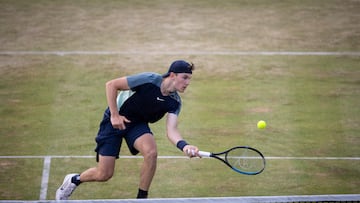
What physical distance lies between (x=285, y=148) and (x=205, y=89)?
2258 millimetres

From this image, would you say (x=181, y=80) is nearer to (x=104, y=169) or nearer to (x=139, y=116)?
(x=139, y=116)

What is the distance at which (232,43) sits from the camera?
12797 millimetres

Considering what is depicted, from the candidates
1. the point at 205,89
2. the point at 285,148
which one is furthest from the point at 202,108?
the point at 285,148

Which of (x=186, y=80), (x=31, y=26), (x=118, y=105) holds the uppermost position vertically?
(x=186, y=80)

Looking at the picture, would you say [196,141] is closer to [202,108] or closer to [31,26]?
[202,108]

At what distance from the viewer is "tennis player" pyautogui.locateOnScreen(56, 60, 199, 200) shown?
677 cm

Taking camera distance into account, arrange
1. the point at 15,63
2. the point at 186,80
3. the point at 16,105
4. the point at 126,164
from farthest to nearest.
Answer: the point at 15,63
the point at 16,105
the point at 126,164
the point at 186,80

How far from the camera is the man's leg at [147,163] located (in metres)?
6.82

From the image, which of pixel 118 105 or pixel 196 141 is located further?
pixel 196 141

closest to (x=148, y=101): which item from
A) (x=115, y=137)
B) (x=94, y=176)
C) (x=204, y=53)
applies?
(x=115, y=137)

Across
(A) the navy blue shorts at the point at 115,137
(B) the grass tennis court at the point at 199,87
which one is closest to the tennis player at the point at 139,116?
(A) the navy blue shorts at the point at 115,137

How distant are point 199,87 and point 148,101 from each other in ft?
13.4

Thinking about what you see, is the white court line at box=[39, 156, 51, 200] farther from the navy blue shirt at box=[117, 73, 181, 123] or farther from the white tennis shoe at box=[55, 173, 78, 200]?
the navy blue shirt at box=[117, 73, 181, 123]

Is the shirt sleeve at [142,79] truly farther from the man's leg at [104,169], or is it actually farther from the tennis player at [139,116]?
the man's leg at [104,169]
